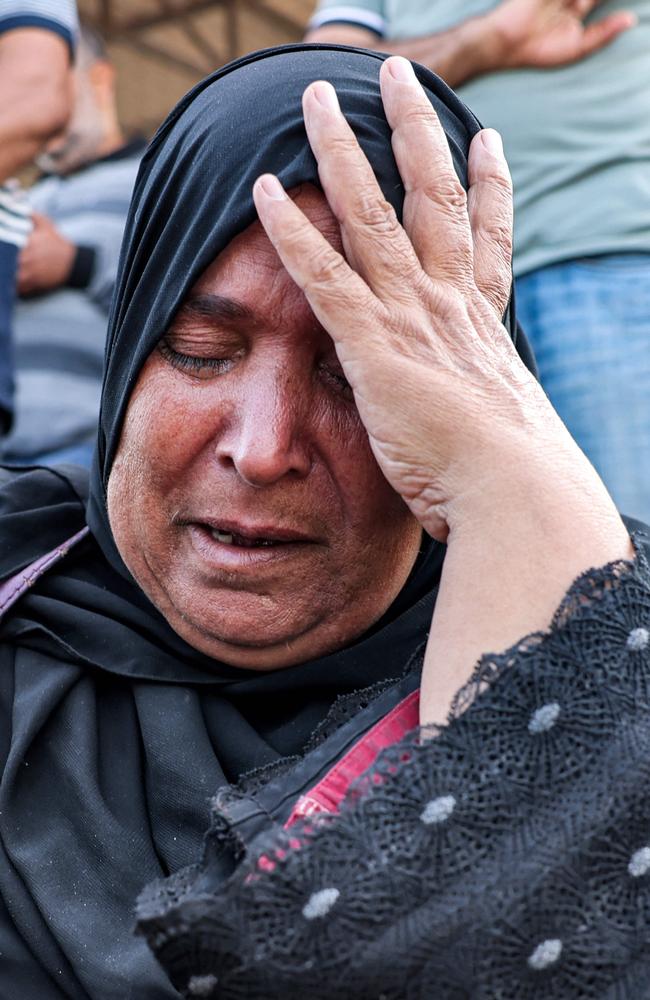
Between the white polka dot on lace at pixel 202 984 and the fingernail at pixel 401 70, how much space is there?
3.80ft

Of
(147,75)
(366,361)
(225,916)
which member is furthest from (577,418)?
(147,75)

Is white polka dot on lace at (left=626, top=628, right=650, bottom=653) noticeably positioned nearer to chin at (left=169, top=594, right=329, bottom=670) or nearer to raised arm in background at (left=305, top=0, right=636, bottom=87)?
chin at (left=169, top=594, right=329, bottom=670)

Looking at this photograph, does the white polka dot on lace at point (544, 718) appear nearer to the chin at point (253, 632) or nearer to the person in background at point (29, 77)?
the chin at point (253, 632)

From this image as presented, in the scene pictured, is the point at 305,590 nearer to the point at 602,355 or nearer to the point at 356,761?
the point at 356,761

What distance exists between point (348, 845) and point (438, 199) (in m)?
0.85

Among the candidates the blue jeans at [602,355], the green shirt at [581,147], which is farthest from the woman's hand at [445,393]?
the green shirt at [581,147]

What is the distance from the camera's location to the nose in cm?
Answer: 160

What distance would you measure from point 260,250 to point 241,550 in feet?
1.34

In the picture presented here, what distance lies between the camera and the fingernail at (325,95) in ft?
5.36

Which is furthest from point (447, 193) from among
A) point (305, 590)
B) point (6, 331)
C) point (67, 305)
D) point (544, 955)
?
point (67, 305)

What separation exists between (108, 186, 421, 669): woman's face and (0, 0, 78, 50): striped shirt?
224 cm

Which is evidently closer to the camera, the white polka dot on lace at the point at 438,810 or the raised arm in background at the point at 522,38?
the white polka dot on lace at the point at 438,810

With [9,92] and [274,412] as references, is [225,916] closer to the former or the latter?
[274,412]

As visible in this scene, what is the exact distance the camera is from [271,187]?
5.29 feet
